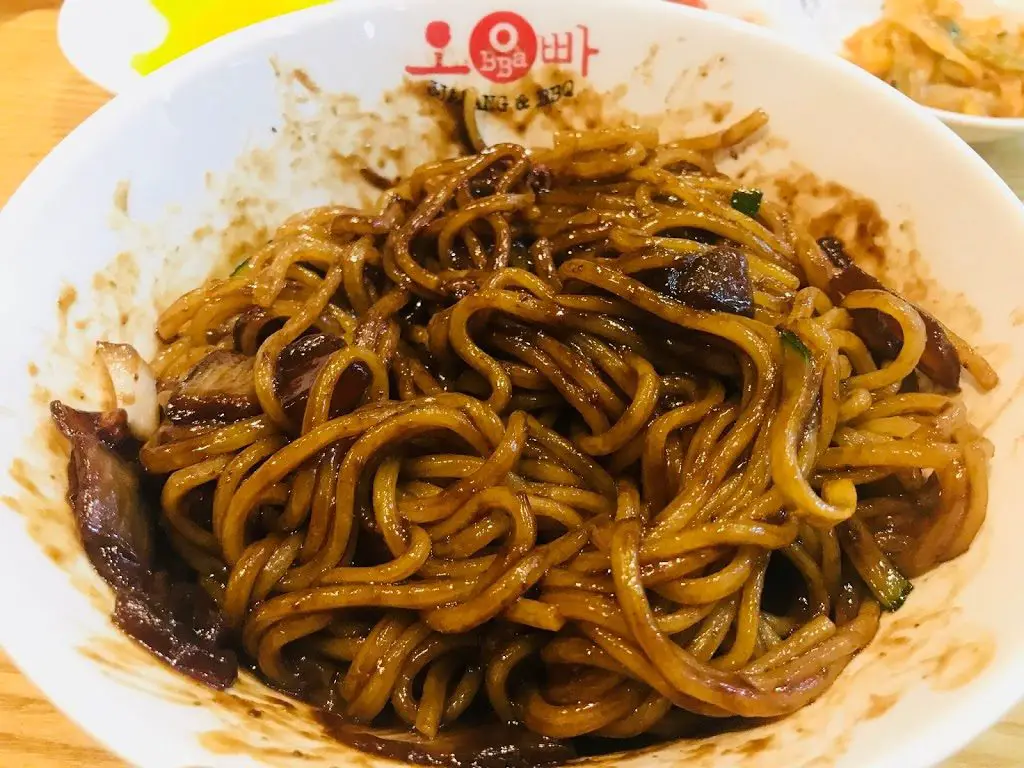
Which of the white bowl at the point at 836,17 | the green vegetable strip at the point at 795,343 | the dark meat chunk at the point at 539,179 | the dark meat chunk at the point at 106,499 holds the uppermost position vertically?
the white bowl at the point at 836,17

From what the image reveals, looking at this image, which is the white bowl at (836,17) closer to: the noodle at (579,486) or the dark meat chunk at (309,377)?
the noodle at (579,486)

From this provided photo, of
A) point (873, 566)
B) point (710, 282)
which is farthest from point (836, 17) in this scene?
point (873, 566)

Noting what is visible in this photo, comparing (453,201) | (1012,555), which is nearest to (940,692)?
(1012,555)

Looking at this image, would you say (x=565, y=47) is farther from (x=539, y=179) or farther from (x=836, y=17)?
(x=836, y=17)

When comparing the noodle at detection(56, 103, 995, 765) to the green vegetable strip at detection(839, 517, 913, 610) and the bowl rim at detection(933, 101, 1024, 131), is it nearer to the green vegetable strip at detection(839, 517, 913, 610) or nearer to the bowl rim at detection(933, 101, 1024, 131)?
the green vegetable strip at detection(839, 517, 913, 610)

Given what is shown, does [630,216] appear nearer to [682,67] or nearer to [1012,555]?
[682,67]

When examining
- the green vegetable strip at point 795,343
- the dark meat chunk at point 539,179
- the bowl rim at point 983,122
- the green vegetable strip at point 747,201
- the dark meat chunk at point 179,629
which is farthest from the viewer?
the bowl rim at point 983,122

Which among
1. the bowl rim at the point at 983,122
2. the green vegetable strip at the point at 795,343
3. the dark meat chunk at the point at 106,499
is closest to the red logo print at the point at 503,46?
the green vegetable strip at the point at 795,343

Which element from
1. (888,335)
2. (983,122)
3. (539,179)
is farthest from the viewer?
(983,122)
